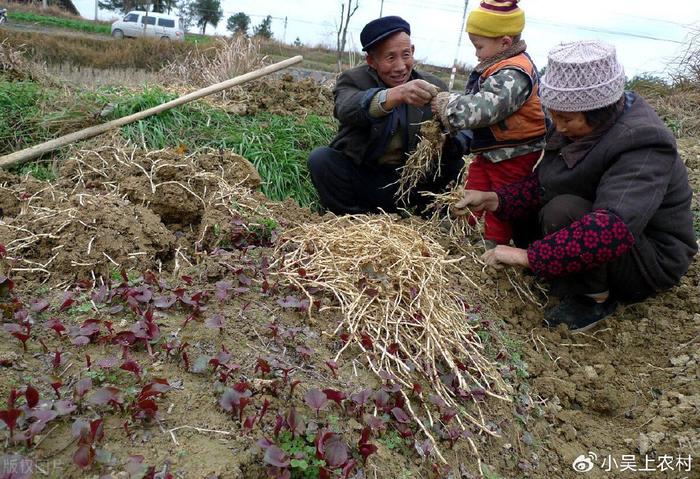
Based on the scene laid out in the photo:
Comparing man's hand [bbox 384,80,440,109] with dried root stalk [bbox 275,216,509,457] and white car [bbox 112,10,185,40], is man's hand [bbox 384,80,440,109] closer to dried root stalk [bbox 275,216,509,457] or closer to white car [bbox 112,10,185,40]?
dried root stalk [bbox 275,216,509,457]

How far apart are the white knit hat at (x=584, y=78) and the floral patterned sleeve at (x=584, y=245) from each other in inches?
18.8

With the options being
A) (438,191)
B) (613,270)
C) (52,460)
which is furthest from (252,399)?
(438,191)

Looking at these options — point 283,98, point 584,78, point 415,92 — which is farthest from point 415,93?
point 283,98

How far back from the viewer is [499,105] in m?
2.96

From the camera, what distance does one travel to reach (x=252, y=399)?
1754mm

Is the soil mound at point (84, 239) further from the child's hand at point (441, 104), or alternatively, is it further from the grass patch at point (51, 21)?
the grass patch at point (51, 21)

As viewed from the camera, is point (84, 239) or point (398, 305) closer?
point (398, 305)

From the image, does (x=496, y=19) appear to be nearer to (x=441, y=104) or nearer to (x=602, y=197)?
(x=441, y=104)

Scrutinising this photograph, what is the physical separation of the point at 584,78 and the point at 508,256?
0.85 metres

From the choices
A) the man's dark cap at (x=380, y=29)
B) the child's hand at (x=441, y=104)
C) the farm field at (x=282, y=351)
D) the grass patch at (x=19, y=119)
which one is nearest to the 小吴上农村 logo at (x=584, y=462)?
the farm field at (x=282, y=351)

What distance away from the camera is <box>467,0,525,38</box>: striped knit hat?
3.03 m

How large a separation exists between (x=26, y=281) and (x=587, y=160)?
247 centimetres

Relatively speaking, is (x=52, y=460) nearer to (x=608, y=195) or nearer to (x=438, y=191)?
(x=608, y=195)

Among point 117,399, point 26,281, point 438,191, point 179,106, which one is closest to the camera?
point 117,399
